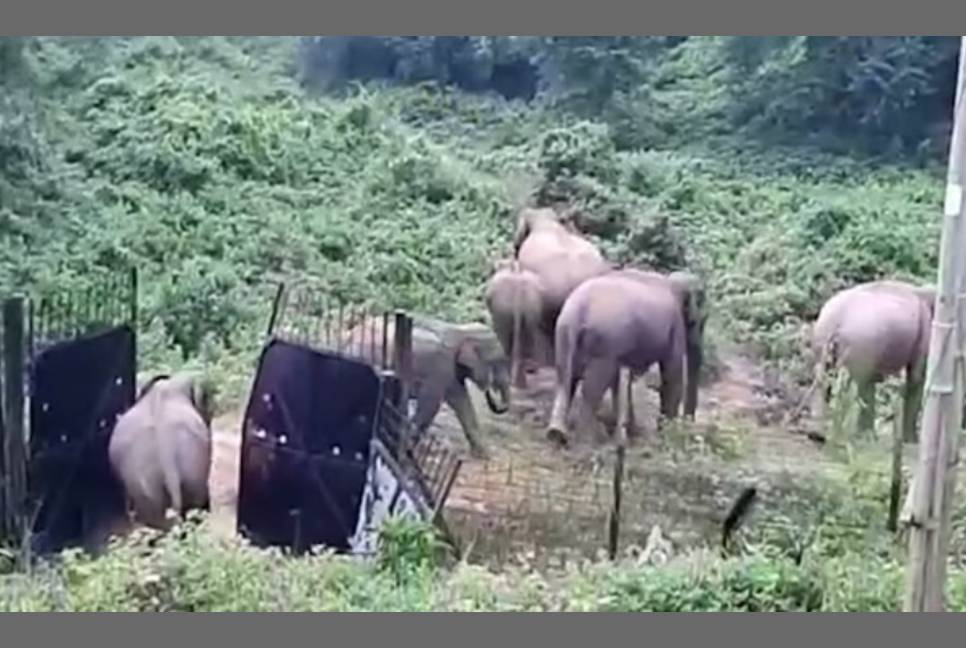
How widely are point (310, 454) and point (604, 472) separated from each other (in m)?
0.63

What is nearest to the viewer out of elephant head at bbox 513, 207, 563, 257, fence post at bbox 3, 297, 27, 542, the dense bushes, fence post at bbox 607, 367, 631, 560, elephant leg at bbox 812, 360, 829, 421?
the dense bushes

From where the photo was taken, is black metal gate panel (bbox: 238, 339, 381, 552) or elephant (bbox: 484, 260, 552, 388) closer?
black metal gate panel (bbox: 238, 339, 381, 552)

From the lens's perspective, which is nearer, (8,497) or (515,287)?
(8,497)

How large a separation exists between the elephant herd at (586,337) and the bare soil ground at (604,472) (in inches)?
1.4

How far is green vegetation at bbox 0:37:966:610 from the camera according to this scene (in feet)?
14.1

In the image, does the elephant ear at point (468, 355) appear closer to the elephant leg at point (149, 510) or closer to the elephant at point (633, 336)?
the elephant at point (633, 336)

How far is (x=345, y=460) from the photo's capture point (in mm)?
4102

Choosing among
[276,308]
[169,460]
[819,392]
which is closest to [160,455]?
[169,460]

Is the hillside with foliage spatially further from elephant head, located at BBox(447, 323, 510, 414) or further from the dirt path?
the dirt path

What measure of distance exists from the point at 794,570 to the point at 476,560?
66 centimetres

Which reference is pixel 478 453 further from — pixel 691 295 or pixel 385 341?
pixel 691 295

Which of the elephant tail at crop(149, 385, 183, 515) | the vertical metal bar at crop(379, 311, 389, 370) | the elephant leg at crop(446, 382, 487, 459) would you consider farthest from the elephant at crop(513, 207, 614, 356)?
the elephant tail at crop(149, 385, 183, 515)

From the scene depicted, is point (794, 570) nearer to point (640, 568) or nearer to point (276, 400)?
point (640, 568)

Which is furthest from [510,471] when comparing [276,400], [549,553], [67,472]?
[67,472]
